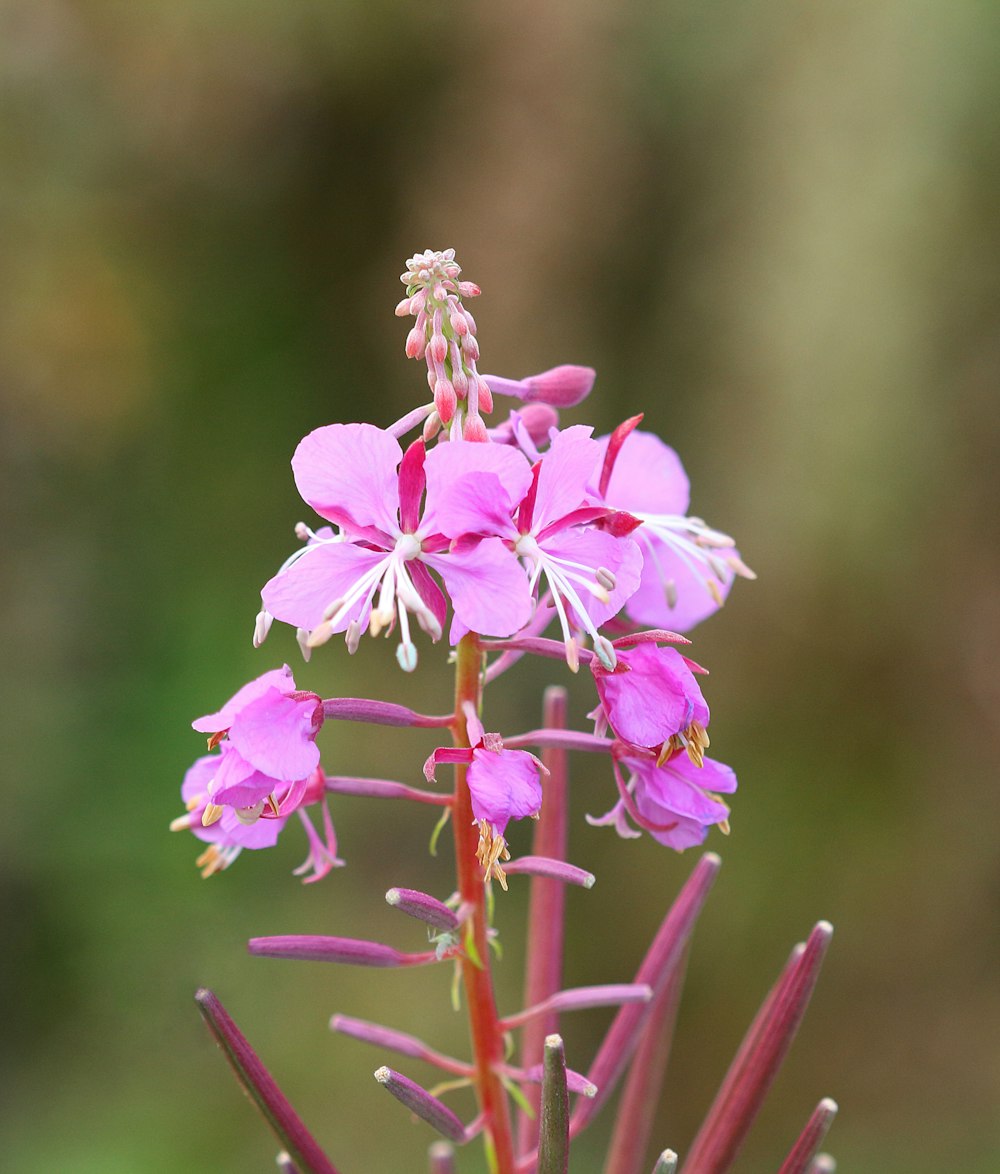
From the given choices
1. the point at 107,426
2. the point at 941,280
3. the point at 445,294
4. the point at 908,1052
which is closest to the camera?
the point at 445,294

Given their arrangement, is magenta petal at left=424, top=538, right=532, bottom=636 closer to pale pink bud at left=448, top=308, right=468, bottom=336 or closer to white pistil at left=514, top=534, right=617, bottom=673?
white pistil at left=514, top=534, right=617, bottom=673

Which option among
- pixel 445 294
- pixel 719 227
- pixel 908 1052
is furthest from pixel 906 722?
pixel 445 294

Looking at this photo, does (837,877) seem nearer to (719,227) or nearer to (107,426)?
(719,227)

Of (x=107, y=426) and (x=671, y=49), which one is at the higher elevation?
(x=671, y=49)

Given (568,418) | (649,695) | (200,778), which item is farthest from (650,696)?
(568,418)

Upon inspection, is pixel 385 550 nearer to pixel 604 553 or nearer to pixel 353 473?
pixel 353 473

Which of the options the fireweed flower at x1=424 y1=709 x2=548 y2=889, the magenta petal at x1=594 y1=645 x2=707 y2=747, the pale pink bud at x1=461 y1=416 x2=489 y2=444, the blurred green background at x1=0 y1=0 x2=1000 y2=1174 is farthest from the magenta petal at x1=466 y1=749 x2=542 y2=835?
the blurred green background at x1=0 y1=0 x2=1000 y2=1174
